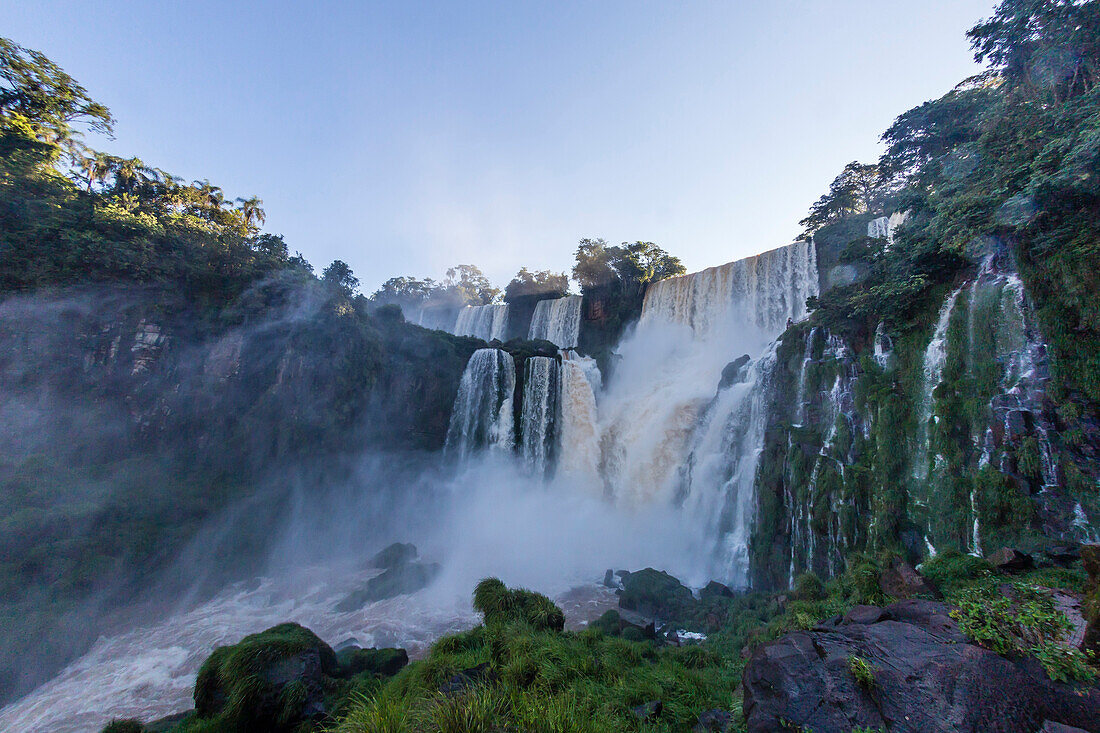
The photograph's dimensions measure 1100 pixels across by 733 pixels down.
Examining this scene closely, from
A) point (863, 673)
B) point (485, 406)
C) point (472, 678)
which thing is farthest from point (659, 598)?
point (485, 406)

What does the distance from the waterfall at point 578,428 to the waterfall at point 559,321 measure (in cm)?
1022

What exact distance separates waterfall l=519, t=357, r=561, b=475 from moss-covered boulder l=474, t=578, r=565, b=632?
55.1ft

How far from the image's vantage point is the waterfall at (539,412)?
2564cm

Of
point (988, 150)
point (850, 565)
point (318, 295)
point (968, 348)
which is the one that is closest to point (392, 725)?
point (850, 565)

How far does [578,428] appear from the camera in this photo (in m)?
25.7

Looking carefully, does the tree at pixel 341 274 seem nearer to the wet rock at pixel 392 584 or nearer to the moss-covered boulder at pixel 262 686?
the wet rock at pixel 392 584

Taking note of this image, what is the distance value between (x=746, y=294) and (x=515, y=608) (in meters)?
25.7

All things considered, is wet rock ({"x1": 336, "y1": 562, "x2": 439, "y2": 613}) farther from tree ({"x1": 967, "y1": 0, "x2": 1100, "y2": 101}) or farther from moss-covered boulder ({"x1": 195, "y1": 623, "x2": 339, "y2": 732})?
tree ({"x1": 967, "y1": 0, "x2": 1100, "y2": 101})

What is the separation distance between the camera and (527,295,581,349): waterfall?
37656mm

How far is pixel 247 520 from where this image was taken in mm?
18594

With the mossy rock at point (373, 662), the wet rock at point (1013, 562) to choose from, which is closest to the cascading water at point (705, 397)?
the wet rock at point (1013, 562)

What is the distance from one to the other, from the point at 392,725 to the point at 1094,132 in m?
13.8

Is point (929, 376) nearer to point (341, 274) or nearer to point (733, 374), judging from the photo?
point (733, 374)

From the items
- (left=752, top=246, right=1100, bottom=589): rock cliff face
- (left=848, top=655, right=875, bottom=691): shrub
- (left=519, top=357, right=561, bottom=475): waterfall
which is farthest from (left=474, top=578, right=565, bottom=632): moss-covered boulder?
(left=519, top=357, right=561, bottom=475): waterfall
